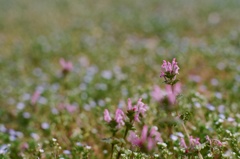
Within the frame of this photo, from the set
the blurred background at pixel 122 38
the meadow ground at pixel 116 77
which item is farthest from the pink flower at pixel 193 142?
the blurred background at pixel 122 38

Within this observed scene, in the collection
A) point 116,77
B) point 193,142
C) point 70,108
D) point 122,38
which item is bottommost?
point 193,142

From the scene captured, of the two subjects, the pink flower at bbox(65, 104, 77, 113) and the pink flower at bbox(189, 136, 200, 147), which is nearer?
the pink flower at bbox(189, 136, 200, 147)

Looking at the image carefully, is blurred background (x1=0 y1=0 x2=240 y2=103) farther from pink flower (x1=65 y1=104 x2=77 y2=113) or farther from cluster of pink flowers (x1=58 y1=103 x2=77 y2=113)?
pink flower (x1=65 y1=104 x2=77 y2=113)

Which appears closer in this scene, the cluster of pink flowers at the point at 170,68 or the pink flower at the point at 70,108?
the cluster of pink flowers at the point at 170,68

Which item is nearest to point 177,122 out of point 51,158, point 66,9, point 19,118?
point 51,158

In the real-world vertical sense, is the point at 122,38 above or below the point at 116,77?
above

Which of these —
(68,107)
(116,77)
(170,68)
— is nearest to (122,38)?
(116,77)

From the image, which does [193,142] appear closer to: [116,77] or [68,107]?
[68,107]

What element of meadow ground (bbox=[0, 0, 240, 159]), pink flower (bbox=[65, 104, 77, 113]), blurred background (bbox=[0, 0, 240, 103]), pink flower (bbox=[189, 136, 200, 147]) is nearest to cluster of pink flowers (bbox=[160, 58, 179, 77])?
meadow ground (bbox=[0, 0, 240, 159])

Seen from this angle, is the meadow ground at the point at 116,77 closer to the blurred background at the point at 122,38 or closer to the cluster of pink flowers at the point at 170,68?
the blurred background at the point at 122,38
